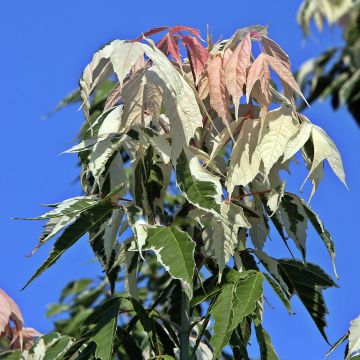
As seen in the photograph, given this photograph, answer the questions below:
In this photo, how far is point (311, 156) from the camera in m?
1.44

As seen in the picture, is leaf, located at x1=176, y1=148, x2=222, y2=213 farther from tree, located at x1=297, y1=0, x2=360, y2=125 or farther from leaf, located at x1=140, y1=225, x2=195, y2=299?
tree, located at x1=297, y1=0, x2=360, y2=125

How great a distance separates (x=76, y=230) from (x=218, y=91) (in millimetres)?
280

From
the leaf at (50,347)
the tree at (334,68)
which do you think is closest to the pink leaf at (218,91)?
the leaf at (50,347)

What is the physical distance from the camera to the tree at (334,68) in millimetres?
11422

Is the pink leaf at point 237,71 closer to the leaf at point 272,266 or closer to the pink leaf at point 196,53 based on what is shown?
the pink leaf at point 196,53

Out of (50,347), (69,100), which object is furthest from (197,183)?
(69,100)

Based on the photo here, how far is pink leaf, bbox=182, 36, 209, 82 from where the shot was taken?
1.50 metres

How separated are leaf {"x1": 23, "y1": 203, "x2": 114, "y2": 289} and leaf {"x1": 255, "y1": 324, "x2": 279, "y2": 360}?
28cm

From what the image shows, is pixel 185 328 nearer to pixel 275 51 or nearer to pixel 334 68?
pixel 275 51

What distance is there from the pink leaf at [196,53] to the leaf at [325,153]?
8.0 inches

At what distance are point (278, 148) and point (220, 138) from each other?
10 cm

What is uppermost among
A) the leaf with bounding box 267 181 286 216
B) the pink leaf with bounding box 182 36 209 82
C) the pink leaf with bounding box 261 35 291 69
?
the pink leaf with bounding box 182 36 209 82

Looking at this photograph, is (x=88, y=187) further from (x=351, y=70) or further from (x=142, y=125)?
(x=351, y=70)

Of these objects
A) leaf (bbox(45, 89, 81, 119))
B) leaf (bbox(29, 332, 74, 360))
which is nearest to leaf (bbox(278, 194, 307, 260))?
leaf (bbox(29, 332, 74, 360))
